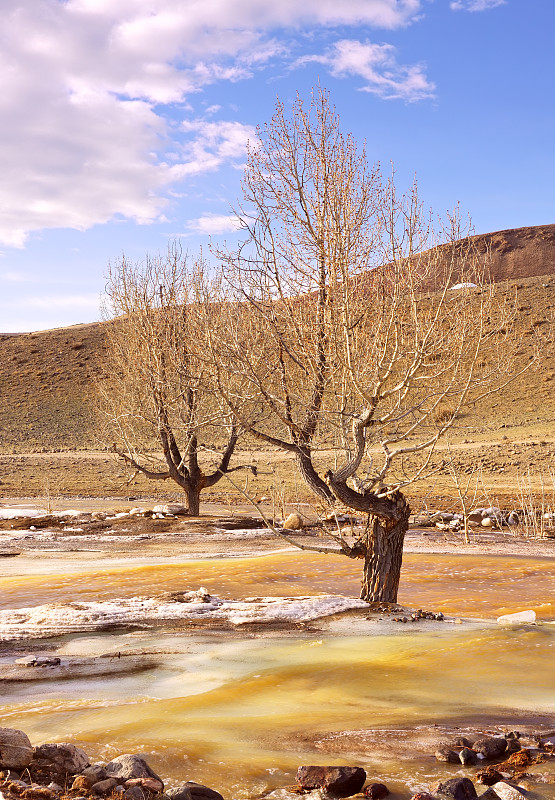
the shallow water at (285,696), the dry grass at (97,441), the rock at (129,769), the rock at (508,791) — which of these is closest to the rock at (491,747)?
the shallow water at (285,696)

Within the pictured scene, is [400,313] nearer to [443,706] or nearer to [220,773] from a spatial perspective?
[443,706]

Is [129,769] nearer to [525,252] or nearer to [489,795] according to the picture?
[489,795]

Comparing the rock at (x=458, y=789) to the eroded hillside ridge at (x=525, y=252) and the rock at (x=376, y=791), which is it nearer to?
the rock at (x=376, y=791)

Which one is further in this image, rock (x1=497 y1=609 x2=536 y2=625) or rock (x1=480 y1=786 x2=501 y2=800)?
rock (x1=497 y1=609 x2=536 y2=625)

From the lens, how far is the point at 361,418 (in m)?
8.27

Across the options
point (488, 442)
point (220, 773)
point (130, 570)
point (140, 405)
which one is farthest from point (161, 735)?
point (488, 442)

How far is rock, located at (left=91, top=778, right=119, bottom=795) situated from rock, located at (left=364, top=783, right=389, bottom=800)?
1.31 m

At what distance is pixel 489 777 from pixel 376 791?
67 cm

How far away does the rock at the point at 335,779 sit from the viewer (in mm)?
4035

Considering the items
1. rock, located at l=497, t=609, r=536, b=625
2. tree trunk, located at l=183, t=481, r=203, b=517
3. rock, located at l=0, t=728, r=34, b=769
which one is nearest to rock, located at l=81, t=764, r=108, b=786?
rock, located at l=0, t=728, r=34, b=769

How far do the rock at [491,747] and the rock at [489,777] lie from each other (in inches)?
13.1

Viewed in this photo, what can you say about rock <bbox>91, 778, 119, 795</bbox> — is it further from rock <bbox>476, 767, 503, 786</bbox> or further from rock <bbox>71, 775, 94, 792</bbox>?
rock <bbox>476, 767, 503, 786</bbox>

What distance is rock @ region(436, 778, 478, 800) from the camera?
3914 millimetres

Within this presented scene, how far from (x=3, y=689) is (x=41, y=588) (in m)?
4.97
